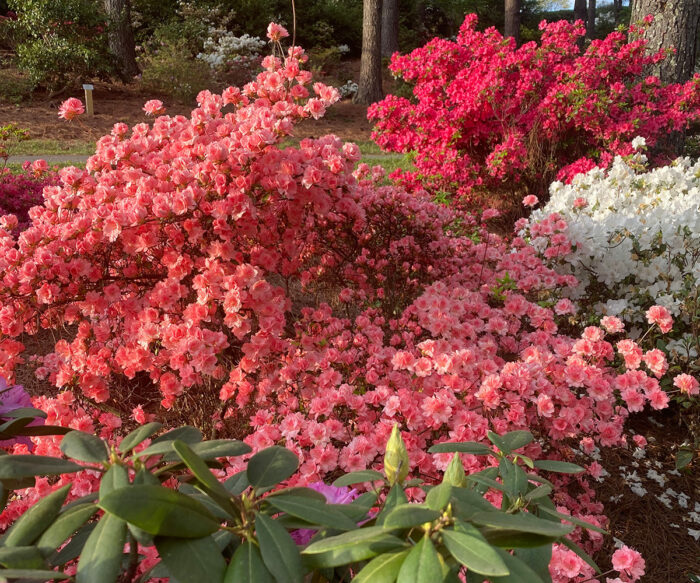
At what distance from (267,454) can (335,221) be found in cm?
255

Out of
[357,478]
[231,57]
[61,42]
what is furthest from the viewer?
[231,57]

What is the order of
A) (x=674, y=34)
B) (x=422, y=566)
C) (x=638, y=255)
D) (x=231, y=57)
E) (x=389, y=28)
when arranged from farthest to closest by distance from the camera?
(x=389, y=28), (x=231, y=57), (x=674, y=34), (x=638, y=255), (x=422, y=566)

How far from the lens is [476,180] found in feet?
20.2

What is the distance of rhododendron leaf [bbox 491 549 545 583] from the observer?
0.67 m

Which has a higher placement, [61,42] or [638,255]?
[61,42]

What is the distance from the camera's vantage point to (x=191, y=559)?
0.69 m

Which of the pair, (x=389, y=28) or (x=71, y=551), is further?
(x=389, y=28)

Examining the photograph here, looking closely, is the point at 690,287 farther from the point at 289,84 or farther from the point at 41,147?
the point at 41,147

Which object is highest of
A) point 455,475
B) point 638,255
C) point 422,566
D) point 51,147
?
point 422,566

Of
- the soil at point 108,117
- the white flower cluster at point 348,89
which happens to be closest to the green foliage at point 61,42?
the soil at point 108,117

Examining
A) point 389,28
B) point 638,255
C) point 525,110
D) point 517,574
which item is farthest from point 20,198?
point 389,28

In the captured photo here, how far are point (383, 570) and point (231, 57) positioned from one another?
1456cm

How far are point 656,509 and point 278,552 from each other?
2.37 meters

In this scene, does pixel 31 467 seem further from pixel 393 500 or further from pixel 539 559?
pixel 539 559
